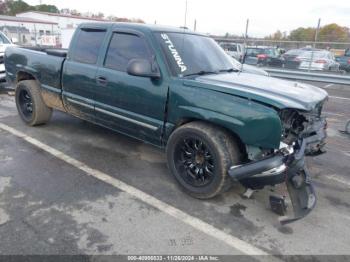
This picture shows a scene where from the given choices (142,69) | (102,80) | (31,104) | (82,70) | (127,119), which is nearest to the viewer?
(142,69)

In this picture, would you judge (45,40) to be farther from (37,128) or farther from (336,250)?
(336,250)

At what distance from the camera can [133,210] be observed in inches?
124

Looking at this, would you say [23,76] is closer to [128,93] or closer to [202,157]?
[128,93]

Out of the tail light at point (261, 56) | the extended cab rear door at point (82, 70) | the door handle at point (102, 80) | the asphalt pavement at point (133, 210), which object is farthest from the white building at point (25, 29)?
the asphalt pavement at point (133, 210)

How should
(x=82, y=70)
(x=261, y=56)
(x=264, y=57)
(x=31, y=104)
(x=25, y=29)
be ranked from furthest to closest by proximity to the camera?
(x=25, y=29)
(x=261, y=56)
(x=264, y=57)
(x=31, y=104)
(x=82, y=70)

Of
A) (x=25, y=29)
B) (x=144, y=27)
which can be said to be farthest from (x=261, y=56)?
(x=25, y=29)

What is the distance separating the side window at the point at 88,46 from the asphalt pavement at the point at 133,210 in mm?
1353

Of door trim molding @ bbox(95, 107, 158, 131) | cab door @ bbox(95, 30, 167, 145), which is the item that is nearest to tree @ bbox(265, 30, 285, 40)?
cab door @ bbox(95, 30, 167, 145)

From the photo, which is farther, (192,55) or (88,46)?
(88,46)

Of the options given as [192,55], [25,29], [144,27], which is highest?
[25,29]

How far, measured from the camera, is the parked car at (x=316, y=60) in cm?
1360

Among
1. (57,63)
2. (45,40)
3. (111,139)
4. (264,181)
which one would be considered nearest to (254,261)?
(264,181)

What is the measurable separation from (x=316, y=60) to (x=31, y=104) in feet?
42.1

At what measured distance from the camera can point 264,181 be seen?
9.55ft
